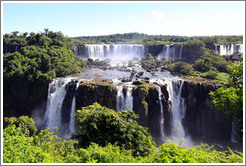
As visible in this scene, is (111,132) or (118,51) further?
(118,51)

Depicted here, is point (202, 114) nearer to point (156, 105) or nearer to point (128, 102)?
point (156, 105)

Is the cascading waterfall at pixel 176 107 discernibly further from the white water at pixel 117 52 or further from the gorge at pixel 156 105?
the white water at pixel 117 52

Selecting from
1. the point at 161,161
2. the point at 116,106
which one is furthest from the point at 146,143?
the point at 116,106

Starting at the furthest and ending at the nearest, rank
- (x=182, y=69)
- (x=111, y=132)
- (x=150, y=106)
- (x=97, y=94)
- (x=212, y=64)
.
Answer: (x=212, y=64) < (x=182, y=69) < (x=150, y=106) < (x=97, y=94) < (x=111, y=132)

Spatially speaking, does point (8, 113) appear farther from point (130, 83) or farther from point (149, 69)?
point (149, 69)

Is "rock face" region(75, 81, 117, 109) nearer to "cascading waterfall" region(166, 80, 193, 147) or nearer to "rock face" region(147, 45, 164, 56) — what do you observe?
"cascading waterfall" region(166, 80, 193, 147)

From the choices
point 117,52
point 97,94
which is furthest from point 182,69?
point 117,52

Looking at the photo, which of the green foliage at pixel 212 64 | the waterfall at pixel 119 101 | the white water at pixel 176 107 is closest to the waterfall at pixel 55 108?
the waterfall at pixel 119 101
